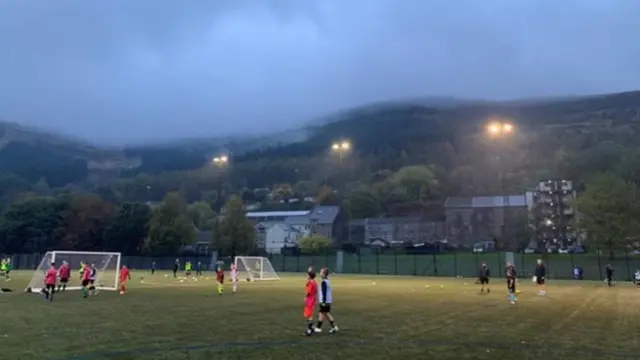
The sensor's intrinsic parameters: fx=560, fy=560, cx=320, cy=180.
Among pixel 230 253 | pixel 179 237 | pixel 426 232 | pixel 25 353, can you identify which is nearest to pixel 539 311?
pixel 25 353

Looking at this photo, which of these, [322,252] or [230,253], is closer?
[230,253]

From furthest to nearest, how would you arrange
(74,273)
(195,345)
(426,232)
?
(426,232), (74,273), (195,345)

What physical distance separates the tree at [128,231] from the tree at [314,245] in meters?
33.0

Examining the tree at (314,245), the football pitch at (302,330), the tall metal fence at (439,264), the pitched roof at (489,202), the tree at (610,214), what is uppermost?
the pitched roof at (489,202)

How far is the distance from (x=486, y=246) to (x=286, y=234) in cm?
5881

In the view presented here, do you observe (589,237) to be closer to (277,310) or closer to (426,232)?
(277,310)

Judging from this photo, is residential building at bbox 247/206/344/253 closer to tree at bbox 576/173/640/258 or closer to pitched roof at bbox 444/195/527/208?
pitched roof at bbox 444/195/527/208

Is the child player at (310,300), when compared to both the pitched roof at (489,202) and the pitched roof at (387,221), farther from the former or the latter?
the pitched roof at (489,202)

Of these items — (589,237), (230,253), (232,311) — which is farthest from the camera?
(230,253)

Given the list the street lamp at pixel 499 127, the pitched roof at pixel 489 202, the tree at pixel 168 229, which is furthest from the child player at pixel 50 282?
the pitched roof at pixel 489 202

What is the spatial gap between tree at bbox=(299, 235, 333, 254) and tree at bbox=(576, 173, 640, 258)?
4818cm

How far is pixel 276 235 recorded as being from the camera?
168 m

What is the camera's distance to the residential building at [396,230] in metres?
184

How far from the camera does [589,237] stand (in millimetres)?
86938
